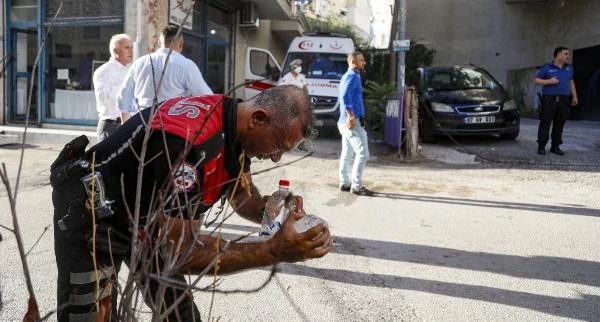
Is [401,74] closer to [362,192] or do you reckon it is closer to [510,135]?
[510,135]

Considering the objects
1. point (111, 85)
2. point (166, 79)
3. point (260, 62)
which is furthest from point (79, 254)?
point (260, 62)

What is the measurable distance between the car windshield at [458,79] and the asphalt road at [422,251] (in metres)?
3.39

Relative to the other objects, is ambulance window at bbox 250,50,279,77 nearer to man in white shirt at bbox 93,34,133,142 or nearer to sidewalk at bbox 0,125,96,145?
sidewalk at bbox 0,125,96,145

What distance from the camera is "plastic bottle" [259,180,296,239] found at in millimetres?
1952

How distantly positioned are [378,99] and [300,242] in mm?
11095

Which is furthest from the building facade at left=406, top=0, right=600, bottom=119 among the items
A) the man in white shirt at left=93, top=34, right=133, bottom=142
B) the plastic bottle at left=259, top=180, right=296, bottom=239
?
the plastic bottle at left=259, top=180, right=296, bottom=239

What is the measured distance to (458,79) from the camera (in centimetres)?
1227

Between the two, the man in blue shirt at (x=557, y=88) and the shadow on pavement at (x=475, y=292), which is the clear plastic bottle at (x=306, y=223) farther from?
the man in blue shirt at (x=557, y=88)

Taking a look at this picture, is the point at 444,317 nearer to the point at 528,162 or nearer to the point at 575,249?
the point at 575,249

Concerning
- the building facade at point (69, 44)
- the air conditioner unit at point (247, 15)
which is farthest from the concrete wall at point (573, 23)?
the building facade at point (69, 44)

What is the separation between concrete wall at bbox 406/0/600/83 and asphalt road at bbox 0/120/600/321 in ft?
52.2

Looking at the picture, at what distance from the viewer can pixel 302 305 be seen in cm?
366

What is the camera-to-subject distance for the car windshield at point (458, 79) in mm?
12007

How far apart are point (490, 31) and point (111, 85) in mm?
21612
